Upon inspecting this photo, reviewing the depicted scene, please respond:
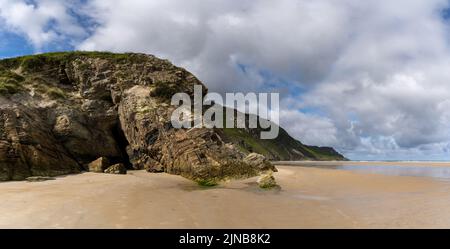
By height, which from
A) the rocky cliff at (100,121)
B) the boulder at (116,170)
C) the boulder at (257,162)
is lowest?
the boulder at (116,170)

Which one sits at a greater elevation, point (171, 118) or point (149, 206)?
point (171, 118)

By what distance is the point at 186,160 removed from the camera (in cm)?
2998

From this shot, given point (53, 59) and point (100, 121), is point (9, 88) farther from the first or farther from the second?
point (53, 59)

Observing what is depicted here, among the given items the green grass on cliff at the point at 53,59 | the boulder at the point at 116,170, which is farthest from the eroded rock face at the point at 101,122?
the boulder at the point at 116,170

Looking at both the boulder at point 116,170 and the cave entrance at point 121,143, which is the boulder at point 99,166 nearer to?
the boulder at point 116,170

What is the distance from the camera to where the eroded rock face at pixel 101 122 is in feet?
92.5

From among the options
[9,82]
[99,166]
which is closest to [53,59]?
[9,82]

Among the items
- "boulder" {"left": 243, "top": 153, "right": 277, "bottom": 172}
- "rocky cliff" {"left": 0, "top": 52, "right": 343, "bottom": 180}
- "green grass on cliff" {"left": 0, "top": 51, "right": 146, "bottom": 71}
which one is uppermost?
"green grass on cliff" {"left": 0, "top": 51, "right": 146, "bottom": 71}

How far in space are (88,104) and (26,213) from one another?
2845cm

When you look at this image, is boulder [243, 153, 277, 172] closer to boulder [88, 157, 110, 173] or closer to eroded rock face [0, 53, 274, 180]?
eroded rock face [0, 53, 274, 180]

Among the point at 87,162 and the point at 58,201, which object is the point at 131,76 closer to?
the point at 87,162

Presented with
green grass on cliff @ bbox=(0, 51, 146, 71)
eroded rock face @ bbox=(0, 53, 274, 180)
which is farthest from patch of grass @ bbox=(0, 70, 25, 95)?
green grass on cliff @ bbox=(0, 51, 146, 71)

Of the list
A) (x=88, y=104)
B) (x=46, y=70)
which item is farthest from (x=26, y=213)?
(x=46, y=70)

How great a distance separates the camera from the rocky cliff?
28219mm
